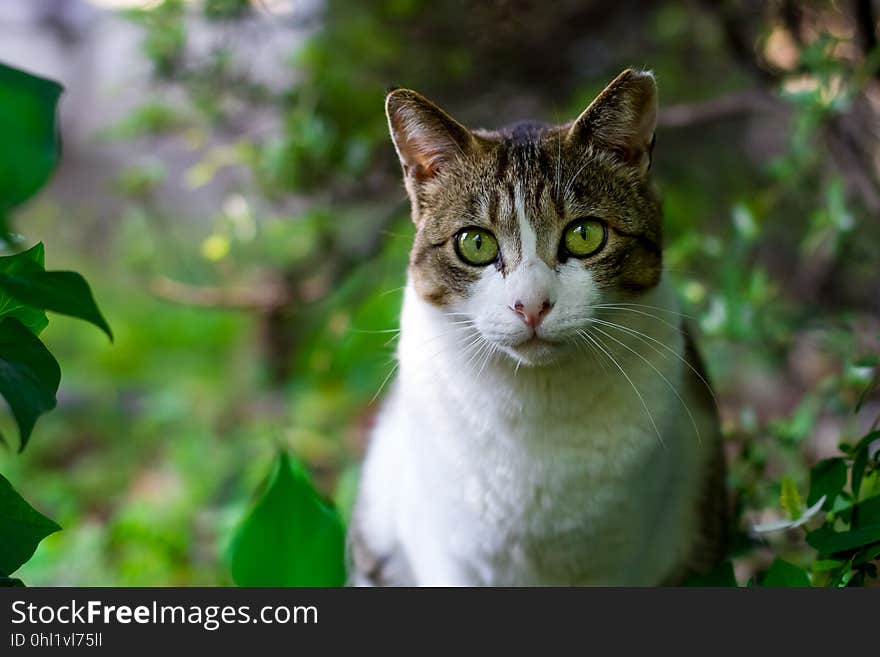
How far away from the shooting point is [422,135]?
1.25 metres

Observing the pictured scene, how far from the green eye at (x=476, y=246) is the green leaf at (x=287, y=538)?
0.45 m

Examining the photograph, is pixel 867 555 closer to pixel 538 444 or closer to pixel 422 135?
pixel 538 444

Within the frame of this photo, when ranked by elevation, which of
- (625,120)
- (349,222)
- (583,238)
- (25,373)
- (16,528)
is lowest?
(16,528)

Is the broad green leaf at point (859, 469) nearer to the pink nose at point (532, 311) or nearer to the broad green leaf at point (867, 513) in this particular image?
the broad green leaf at point (867, 513)

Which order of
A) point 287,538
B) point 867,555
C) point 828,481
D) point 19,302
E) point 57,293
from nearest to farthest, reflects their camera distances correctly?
point 57,293, point 19,302, point 867,555, point 828,481, point 287,538

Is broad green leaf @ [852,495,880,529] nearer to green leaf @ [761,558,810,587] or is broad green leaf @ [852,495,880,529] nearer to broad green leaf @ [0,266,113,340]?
green leaf @ [761,558,810,587]

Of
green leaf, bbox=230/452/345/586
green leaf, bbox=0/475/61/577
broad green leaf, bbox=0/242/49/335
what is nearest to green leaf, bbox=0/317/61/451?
broad green leaf, bbox=0/242/49/335

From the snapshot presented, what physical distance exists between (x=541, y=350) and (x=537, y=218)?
0.20 metres

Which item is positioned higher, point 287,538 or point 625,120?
point 625,120

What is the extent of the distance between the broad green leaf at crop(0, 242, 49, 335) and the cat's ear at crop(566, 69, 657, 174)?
76 centimetres

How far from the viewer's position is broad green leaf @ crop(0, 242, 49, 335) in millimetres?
841

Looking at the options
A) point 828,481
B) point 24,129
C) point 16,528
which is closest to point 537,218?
point 828,481

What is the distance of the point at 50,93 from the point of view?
0.81 m

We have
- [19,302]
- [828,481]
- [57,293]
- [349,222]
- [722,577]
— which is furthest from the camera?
[349,222]
